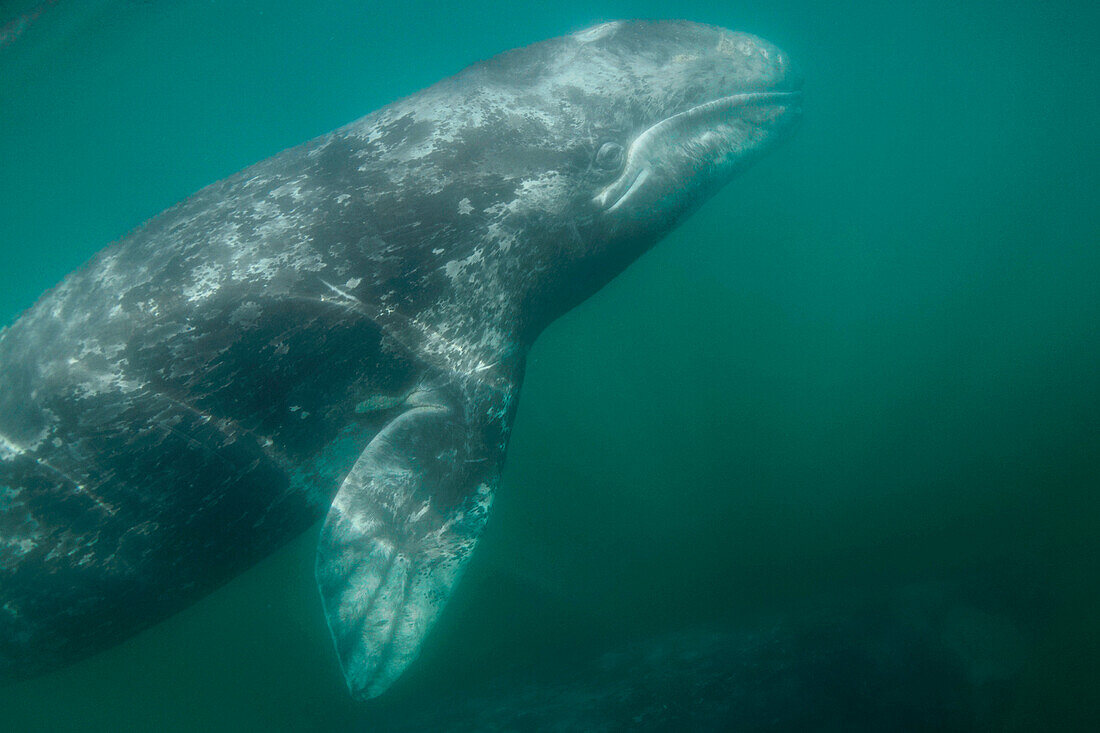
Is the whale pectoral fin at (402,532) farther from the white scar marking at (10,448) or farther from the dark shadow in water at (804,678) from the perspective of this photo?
the dark shadow in water at (804,678)

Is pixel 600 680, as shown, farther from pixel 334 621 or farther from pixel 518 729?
pixel 334 621

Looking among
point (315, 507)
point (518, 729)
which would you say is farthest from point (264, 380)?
point (518, 729)

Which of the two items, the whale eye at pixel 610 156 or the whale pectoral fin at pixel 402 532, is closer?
the whale pectoral fin at pixel 402 532

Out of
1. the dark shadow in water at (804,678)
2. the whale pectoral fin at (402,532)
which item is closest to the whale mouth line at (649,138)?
the whale pectoral fin at (402,532)

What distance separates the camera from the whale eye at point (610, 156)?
217 inches

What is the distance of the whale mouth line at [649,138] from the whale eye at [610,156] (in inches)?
4.7

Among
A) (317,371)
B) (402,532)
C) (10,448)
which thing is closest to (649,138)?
(317,371)

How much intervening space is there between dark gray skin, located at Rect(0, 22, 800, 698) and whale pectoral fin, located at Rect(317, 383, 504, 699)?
0.02 metres

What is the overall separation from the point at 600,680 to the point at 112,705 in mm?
8101

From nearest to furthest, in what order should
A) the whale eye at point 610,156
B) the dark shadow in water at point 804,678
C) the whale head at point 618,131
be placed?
the whale head at point 618,131
the whale eye at point 610,156
the dark shadow in water at point 804,678

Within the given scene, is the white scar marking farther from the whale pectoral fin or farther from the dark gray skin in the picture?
the whale pectoral fin

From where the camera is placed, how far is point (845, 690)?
5.89m

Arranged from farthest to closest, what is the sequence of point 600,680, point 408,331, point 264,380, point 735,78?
point 600,680 < point 735,78 < point 408,331 < point 264,380

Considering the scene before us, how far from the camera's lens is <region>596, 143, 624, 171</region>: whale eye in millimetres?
5504
